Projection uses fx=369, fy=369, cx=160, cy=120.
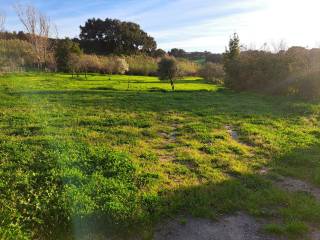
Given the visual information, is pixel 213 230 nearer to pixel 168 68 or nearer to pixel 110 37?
pixel 168 68

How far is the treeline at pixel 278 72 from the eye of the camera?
Answer: 21266mm

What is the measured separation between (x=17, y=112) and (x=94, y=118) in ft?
9.92

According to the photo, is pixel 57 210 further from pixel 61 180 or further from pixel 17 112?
pixel 17 112

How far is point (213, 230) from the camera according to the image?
17.7 feet

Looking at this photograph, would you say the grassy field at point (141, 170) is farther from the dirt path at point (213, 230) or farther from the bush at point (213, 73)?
the bush at point (213, 73)

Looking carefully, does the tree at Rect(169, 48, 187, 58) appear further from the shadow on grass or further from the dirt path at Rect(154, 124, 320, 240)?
the dirt path at Rect(154, 124, 320, 240)

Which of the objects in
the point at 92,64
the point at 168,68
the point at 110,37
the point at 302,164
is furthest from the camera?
the point at 110,37

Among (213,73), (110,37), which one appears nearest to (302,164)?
(213,73)

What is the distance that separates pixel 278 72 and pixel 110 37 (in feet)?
156

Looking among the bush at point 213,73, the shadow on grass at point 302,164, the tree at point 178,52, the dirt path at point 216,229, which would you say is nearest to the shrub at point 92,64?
the bush at point 213,73

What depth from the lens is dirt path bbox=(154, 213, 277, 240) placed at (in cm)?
521

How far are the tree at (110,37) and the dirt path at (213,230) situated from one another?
6097cm

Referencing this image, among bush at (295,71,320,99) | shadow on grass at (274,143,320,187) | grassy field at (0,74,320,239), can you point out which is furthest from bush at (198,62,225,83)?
shadow on grass at (274,143,320,187)

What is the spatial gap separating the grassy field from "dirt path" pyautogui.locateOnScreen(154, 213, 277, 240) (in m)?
0.19
